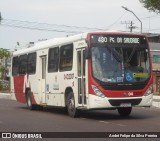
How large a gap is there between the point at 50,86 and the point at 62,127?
665 centimetres

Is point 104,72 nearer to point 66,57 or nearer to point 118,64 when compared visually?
point 118,64

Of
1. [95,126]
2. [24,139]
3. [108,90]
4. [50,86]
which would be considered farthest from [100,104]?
[24,139]

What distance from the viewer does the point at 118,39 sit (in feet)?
61.1

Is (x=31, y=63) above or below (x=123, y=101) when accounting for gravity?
above

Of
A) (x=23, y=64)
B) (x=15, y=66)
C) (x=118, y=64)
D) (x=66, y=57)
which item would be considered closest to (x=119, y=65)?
(x=118, y=64)

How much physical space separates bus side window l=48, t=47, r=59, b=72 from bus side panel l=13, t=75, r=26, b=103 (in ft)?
16.0

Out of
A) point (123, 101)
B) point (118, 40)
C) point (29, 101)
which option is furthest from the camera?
point (29, 101)

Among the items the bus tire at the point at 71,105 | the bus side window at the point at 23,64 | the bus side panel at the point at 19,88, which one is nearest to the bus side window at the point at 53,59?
the bus tire at the point at 71,105

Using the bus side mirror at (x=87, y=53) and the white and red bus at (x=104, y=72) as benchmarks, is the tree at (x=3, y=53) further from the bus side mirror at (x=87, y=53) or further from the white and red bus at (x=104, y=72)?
the bus side mirror at (x=87, y=53)

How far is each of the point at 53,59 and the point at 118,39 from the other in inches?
158

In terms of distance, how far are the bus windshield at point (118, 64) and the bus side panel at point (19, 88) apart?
9198mm

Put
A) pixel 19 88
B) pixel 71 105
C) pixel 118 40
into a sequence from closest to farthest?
pixel 118 40 → pixel 71 105 → pixel 19 88

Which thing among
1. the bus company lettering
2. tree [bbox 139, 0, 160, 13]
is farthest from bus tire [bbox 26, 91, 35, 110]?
tree [bbox 139, 0, 160, 13]

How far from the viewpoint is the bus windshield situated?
18.0 m
